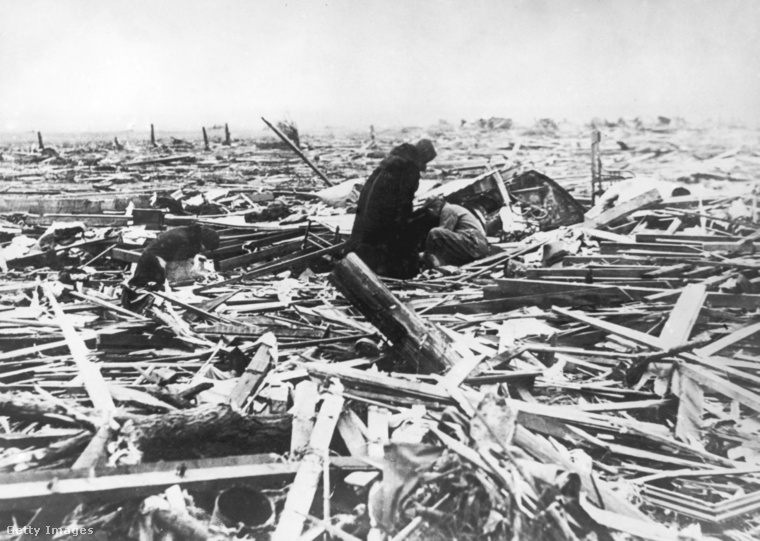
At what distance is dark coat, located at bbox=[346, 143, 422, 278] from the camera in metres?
5.84

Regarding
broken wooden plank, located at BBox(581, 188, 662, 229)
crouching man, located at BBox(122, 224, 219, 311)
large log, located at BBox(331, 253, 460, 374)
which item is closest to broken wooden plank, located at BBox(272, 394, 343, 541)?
large log, located at BBox(331, 253, 460, 374)

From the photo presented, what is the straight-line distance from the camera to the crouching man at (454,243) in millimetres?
5984

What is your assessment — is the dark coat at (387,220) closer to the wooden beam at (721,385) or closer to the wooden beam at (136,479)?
the wooden beam at (721,385)

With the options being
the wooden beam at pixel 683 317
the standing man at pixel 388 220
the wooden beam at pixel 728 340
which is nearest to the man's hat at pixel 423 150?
the standing man at pixel 388 220

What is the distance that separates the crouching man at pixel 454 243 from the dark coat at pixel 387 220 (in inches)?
10.1

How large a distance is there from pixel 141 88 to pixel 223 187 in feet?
19.4

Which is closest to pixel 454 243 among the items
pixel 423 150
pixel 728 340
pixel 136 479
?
pixel 423 150

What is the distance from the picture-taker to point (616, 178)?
9180 millimetres

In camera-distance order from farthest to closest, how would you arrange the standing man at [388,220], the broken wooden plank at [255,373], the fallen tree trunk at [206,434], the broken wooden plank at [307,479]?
the standing man at [388,220] → the broken wooden plank at [255,373] → the fallen tree trunk at [206,434] → the broken wooden plank at [307,479]

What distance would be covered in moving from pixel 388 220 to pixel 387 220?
1 centimetres

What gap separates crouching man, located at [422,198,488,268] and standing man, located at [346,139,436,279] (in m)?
0.24

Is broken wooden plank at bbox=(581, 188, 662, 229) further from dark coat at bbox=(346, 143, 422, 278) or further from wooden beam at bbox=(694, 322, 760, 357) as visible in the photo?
wooden beam at bbox=(694, 322, 760, 357)

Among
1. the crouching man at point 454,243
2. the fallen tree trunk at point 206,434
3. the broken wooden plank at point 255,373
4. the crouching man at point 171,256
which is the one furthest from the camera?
the crouching man at point 454,243

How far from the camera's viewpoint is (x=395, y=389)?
286 centimetres
